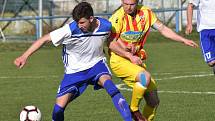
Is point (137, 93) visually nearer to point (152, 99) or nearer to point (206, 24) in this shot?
point (152, 99)

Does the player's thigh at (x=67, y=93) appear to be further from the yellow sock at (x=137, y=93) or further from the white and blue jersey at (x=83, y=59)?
the yellow sock at (x=137, y=93)

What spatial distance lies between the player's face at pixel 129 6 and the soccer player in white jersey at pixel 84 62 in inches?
15.7

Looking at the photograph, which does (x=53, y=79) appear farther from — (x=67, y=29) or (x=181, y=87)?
(x=67, y=29)

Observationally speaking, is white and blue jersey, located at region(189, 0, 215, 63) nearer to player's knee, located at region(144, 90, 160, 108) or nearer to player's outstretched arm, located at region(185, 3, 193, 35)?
player's outstretched arm, located at region(185, 3, 193, 35)

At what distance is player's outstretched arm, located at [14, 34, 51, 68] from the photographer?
9758mm

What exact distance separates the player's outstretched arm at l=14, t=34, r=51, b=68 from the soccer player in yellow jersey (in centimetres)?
121

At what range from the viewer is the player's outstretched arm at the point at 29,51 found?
384 inches

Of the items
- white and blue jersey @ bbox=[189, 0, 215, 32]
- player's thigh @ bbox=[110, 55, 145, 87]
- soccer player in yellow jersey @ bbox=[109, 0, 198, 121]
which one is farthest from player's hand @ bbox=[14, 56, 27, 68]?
white and blue jersey @ bbox=[189, 0, 215, 32]

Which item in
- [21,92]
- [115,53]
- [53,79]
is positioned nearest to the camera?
[115,53]

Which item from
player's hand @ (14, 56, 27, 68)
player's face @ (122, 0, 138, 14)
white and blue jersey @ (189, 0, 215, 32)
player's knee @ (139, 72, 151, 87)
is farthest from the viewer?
white and blue jersey @ (189, 0, 215, 32)

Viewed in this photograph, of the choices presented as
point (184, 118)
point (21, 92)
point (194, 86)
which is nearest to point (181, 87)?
point (194, 86)

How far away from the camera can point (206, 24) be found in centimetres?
1331

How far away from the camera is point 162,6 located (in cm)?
3912

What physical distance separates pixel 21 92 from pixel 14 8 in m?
23.2
